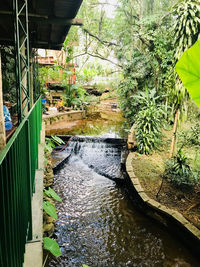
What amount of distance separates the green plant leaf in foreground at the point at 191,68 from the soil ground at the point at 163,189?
4.40m

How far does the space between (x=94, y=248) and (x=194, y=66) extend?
4.63 m

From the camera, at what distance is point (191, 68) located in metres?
1.24

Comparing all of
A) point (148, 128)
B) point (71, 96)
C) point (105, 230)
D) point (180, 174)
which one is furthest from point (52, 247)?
point (71, 96)

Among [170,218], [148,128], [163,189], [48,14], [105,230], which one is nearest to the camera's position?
[170,218]

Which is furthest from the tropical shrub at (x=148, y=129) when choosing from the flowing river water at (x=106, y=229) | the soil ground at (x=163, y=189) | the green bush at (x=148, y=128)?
the flowing river water at (x=106, y=229)

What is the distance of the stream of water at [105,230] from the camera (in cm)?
451

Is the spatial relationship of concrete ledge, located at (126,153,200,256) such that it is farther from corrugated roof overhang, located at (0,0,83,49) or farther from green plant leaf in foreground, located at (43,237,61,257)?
corrugated roof overhang, located at (0,0,83,49)

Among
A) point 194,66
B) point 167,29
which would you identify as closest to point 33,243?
point 194,66

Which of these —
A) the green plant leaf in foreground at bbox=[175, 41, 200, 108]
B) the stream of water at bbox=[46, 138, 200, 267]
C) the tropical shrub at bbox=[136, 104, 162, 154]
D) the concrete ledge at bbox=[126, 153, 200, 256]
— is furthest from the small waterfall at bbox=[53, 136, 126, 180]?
the green plant leaf in foreground at bbox=[175, 41, 200, 108]

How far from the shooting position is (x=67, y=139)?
461 inches

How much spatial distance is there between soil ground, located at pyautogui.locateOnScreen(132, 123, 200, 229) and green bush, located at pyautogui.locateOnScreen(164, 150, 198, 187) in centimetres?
17

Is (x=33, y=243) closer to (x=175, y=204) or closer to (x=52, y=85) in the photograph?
(x=175, y=204)

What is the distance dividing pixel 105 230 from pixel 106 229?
4cm

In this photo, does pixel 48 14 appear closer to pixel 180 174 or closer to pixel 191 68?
pixel 191 68
